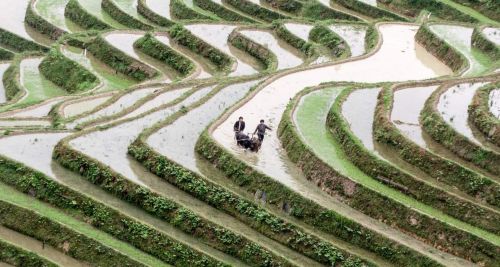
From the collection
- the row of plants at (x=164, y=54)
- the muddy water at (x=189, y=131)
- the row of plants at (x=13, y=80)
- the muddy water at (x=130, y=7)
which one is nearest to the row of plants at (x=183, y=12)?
the muddy water at (x=130, y=7)

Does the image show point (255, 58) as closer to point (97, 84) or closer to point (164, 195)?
point (97, 84)

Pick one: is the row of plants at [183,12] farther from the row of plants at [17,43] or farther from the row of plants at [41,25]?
the row of plants at [17,43]

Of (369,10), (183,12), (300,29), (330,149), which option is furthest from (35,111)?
(369,10)

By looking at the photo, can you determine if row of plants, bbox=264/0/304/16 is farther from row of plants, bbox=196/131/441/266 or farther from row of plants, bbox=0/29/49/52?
row of plants, bbox=196/131/441/266

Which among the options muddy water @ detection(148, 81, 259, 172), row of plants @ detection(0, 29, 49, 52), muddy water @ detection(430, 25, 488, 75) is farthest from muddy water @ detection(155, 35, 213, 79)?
muddy water @ detection(430, 25, 488, 75)

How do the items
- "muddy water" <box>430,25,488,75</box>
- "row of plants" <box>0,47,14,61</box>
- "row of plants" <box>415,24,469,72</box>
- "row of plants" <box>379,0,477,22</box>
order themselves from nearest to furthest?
"muddy water" <box>430,25,488,75</box> < "row of plants" <box>415,24,469,72</box> < "row of plants" <box>0,47,14,61</box> < "row of plants" <box>379,0,477,22</box>
